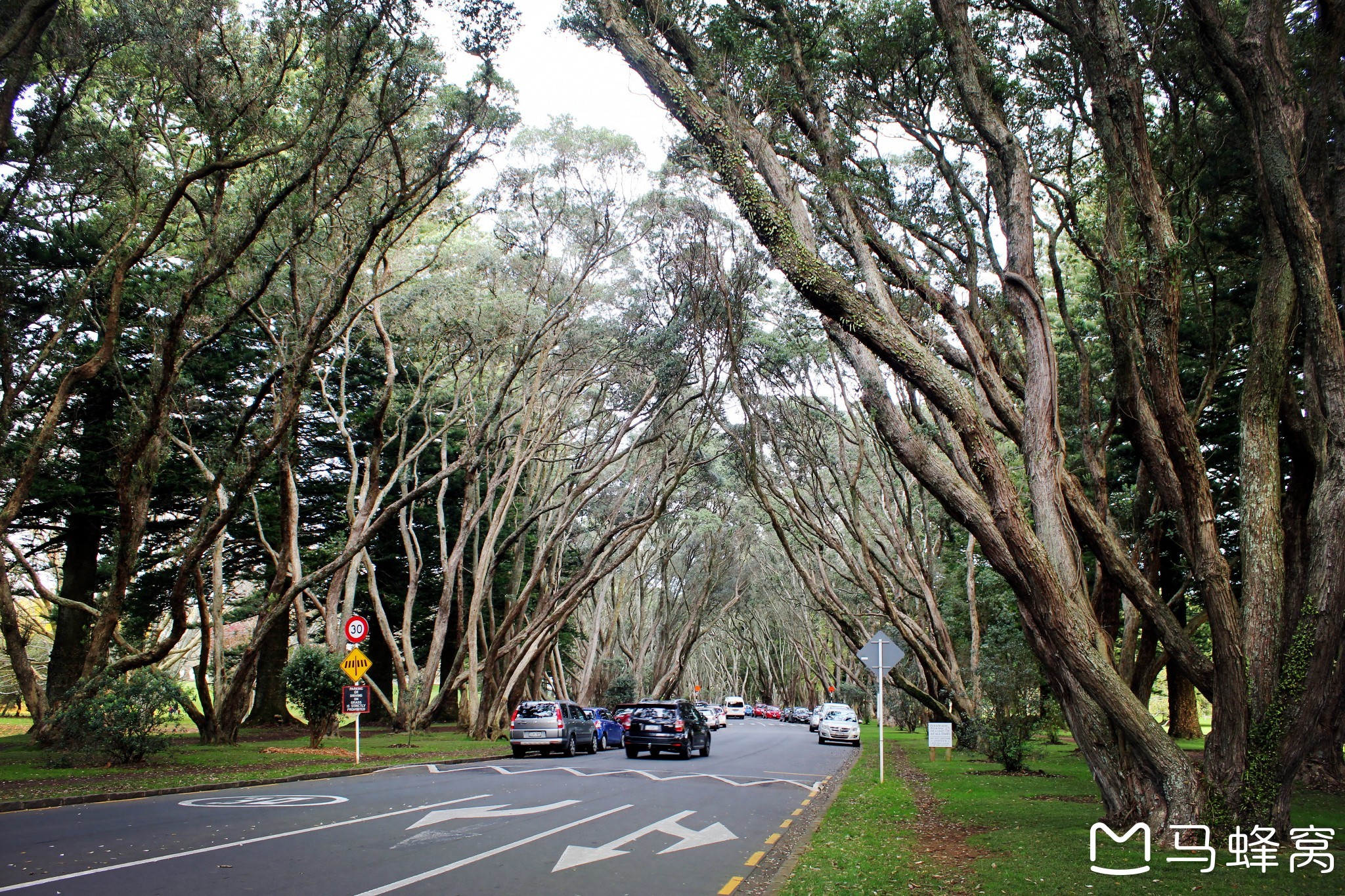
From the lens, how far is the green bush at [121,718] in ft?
48.2

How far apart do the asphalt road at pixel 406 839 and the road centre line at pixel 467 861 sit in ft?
0.08

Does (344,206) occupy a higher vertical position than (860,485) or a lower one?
higher

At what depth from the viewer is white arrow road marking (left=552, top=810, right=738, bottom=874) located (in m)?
7.96

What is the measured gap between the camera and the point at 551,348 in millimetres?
25781

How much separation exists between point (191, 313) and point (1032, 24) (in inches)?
684

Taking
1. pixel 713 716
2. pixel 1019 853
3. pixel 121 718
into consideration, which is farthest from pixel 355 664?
pixel 713 716

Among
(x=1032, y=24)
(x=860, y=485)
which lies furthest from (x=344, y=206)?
(x=860, y=485)

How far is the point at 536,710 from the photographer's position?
2272 cm

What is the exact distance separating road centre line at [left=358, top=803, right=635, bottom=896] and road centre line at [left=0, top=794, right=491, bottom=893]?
2.08 meters

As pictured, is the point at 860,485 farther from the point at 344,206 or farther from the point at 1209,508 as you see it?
the point at 1209,508

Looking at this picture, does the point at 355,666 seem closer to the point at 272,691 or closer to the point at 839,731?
the point at 272,691

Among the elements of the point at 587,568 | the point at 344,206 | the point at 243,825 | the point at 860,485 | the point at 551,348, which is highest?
the point at 344,206

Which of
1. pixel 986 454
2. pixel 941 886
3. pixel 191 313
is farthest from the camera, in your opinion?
pixel 191 313

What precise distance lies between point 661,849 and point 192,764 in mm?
11078
